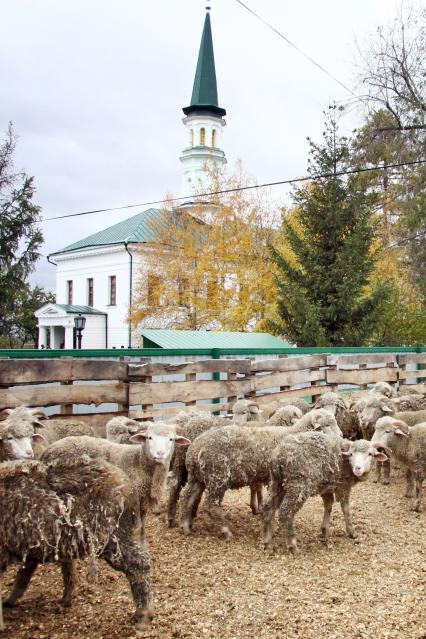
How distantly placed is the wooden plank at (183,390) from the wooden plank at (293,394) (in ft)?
1.59

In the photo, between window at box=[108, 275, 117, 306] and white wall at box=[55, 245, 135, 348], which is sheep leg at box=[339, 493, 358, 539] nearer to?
white wall at box=[55, 245, 135, 348]

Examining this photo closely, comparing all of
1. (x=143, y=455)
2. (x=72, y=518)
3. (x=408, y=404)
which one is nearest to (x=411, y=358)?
(x=408, y=404)

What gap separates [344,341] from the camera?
72.6ft

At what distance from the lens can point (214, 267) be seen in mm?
31859

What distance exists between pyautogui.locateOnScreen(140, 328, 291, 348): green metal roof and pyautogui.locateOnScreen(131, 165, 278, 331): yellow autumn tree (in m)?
11.3

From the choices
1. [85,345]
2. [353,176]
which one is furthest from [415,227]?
[85,345]

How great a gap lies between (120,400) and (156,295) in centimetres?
2590

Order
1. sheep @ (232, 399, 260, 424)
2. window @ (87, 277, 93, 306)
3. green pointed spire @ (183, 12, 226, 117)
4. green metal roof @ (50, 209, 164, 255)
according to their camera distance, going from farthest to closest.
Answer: green pointed spire @ (183, 12, 226, 117) → window @ (87, 277, 93, 306) → green metal roof @ (50, 209, 164, 255) → sheep @ (232, 399, 260, 424)

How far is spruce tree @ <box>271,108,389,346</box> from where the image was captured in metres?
21.8

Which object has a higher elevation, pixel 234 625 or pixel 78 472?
pixel 78 472

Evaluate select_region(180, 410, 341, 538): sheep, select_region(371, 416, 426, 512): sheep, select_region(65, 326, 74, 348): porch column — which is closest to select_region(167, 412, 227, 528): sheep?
select_region(180, 410, 341, 538): sheep

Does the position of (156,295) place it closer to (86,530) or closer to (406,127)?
(406,127)

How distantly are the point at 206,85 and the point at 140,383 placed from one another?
5514 cm

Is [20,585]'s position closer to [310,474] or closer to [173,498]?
[173,498]
